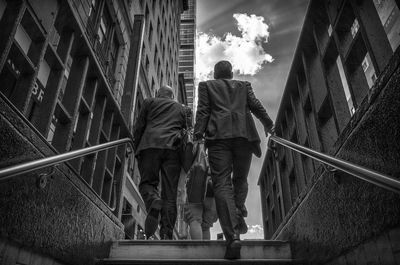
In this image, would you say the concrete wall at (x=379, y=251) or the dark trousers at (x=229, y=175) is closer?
the concrete wall at (x=379, y=251)

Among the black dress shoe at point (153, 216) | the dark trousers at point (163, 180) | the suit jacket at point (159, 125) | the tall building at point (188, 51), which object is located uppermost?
the tall building at point (188, 51)

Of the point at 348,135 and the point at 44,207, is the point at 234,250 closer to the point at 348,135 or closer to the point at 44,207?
the point at 348,135

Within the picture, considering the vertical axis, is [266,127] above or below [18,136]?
above

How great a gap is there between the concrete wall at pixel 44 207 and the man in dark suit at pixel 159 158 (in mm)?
635

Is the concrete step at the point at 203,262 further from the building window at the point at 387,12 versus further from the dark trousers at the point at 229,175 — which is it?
the building window at the point at 387,12

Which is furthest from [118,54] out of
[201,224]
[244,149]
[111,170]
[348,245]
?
[348,245]

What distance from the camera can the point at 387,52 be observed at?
10.9 feet

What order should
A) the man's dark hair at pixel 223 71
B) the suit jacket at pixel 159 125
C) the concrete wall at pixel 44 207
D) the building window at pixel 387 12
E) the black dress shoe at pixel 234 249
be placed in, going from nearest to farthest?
the concrete wall at pixel 44 207
the black dress shoe at pixel 234 249
the man's dark hair at pixel 223 71
the suit jacket at pixel 159 125
the building window at pixel 387 12

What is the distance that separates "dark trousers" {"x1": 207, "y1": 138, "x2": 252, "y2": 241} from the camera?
3.11m

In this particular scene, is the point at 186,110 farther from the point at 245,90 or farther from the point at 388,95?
the point at 388,95

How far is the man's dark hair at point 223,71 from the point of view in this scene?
4.07 metres

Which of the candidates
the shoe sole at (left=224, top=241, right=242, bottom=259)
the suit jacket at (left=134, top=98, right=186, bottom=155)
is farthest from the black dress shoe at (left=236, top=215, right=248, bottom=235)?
the suit jacket at (left=134, top=98, right=186, bottom=155)

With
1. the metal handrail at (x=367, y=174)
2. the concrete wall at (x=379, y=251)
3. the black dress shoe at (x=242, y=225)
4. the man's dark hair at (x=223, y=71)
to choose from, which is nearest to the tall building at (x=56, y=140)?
the black dress shoe at (x=242, y=225)

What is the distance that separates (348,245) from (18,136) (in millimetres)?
2467
